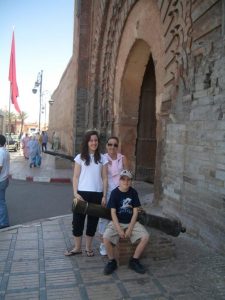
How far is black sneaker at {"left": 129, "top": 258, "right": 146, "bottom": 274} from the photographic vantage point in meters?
4.04

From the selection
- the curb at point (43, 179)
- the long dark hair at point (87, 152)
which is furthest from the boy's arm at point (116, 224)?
the curb at point (43, 179)

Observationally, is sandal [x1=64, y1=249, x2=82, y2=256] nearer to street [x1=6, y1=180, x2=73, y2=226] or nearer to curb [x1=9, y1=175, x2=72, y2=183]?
street [x1=6, y1=180, x2=73, y2=226]

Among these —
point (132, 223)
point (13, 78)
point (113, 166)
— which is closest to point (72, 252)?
point (132, 223)

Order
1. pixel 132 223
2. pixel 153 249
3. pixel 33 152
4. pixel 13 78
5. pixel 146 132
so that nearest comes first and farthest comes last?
pixel 132 223 < pixel 153 249 < pixel 146 132 < pixel 33 152 < pixel 13 78

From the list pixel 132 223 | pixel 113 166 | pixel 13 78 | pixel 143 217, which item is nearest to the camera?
pixel 132 223

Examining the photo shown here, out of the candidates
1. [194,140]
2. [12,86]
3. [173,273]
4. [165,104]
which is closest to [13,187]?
[165,104]

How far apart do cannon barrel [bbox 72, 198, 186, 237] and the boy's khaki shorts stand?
11 centimetres

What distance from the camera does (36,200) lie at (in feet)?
28.7

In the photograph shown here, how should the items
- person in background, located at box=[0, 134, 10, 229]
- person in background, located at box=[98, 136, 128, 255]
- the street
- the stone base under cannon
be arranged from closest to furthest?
the stone base under cannon, person in background, located at box=[98, 136, 128, 255], person in background, located at box=[0, 134, 10, 229], the street

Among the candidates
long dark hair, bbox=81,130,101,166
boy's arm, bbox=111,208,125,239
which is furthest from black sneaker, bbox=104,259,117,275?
long dark hair, bbox=81,130,101,166

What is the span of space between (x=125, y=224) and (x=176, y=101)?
285 cm

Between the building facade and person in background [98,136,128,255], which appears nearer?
person in background [98,136,128,255]

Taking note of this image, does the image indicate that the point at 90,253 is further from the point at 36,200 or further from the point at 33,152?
the point at 33,152

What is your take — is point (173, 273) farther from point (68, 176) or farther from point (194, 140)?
point (68, 176)
